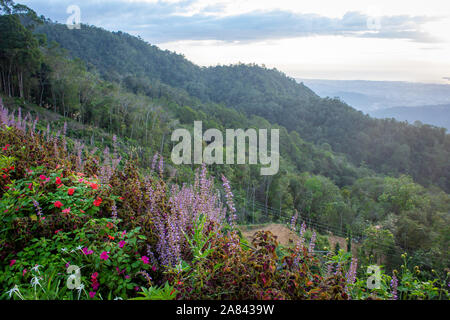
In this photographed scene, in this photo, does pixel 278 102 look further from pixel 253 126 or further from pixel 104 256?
pixel 104 256

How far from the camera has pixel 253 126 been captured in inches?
2036

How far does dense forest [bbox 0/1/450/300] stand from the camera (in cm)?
1780

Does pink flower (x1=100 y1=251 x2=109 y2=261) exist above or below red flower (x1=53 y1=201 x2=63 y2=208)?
below

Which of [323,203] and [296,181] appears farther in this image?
[296,181]

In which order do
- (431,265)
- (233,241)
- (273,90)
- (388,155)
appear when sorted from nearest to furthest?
(233,241)
(431,265)
(388,155)
(273,90)

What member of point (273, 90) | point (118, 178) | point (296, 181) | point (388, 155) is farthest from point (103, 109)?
point (273, 90)

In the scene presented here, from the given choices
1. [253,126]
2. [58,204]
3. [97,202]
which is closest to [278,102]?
[253,126]

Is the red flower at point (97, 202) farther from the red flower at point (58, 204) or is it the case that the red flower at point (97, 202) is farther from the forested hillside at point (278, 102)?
the forested hillside at point (278, 102)

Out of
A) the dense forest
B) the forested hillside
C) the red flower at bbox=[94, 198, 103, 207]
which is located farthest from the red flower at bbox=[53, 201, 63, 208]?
the forested hillside

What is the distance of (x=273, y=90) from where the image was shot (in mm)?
90688

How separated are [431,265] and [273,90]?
270 ft

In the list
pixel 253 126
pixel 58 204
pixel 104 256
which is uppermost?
pixel 58 204

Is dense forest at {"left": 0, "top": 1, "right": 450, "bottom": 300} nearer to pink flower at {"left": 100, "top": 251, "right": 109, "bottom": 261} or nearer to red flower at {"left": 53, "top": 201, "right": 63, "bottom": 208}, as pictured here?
red flower at {"left": 53, "top": 201, "right": 63, "bottom": 208}
